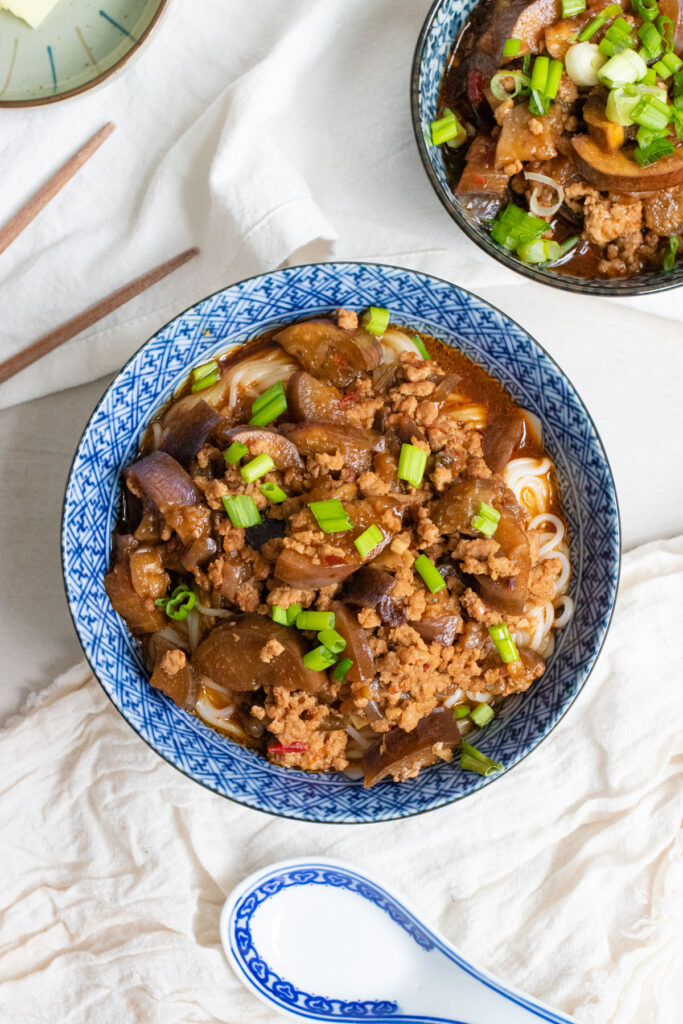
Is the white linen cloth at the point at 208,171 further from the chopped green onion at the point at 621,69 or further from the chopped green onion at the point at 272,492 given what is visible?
the chopped green onion at the point at 272,492

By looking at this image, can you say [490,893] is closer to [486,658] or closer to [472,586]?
[486,658]

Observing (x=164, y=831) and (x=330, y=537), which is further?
(x=164, y=831)

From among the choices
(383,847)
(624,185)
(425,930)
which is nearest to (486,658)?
(383,847)

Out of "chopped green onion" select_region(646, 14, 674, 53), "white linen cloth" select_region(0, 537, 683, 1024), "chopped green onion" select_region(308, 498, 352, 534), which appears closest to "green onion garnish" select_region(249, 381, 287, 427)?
"chopped green onion" select_region(308, 498, 352, 534)

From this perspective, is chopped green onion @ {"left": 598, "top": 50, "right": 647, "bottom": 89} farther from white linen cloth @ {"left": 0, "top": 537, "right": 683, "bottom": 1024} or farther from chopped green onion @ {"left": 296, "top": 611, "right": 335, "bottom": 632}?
chopped green onion @ {"left": 296, "top": 611, "right": 335, "bottom": 632}

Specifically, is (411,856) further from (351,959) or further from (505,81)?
(505,81)

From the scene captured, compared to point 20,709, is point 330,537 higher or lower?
higher

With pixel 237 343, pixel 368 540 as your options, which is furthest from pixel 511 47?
pixel 368 540
